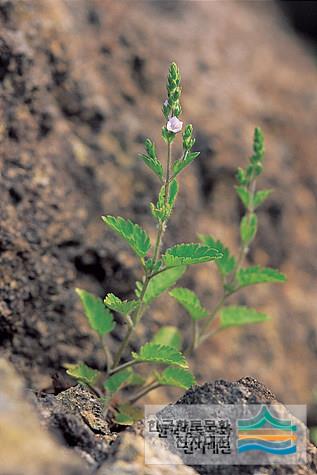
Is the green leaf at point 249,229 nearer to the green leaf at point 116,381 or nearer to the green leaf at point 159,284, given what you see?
the green leaf at point 159,284

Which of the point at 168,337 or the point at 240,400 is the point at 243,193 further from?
the point at 240,400

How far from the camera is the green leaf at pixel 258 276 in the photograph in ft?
9.52

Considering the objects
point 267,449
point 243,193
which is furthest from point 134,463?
point 243,193

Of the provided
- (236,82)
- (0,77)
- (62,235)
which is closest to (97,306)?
(62,235)

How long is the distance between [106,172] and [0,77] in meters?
0.87

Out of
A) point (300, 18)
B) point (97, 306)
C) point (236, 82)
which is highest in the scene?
point (300, 18)

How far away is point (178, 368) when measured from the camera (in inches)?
105

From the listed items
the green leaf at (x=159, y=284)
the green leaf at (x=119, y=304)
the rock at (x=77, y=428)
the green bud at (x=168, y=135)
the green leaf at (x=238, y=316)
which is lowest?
the rock at (x=77, y=428)

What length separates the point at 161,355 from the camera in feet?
8.13

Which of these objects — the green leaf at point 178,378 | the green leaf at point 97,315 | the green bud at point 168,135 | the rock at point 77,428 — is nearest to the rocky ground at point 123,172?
the rock at point 77,428

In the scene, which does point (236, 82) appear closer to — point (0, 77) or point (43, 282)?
point (0, 77)

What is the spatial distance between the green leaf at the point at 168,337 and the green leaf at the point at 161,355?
2.44 feet

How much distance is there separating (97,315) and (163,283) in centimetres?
34

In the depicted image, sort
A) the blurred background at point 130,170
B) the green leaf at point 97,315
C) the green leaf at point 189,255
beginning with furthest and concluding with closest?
the blurred background at point 130,170
the green leaf at point 97,315
the green leaf at point 189,255
